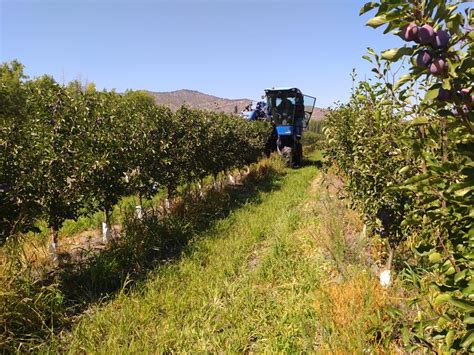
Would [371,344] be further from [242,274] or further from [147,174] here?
[147,174]

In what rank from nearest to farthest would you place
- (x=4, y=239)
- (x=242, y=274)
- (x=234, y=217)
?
(x=4, y=239), (x=242, y=274), (x=234, y=217)

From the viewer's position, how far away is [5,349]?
3.07m

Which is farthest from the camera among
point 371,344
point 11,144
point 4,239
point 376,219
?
point 11,144

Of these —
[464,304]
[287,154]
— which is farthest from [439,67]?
[287,154]

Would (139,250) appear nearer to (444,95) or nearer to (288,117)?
(444,95)

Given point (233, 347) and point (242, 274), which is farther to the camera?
point (242, 274)

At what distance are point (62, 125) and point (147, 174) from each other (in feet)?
6.64

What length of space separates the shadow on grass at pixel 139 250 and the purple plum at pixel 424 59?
3999 mm

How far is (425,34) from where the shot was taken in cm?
97

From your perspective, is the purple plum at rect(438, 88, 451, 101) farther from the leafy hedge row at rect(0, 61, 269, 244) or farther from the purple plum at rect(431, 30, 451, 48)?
the leafy hedge row at rect(0, 61, 269, 244)

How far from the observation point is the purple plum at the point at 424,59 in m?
0.99

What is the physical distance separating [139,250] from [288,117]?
12.8m

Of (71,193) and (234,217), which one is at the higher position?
(71,193)

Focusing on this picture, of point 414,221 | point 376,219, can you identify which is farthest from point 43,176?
point 414,221
